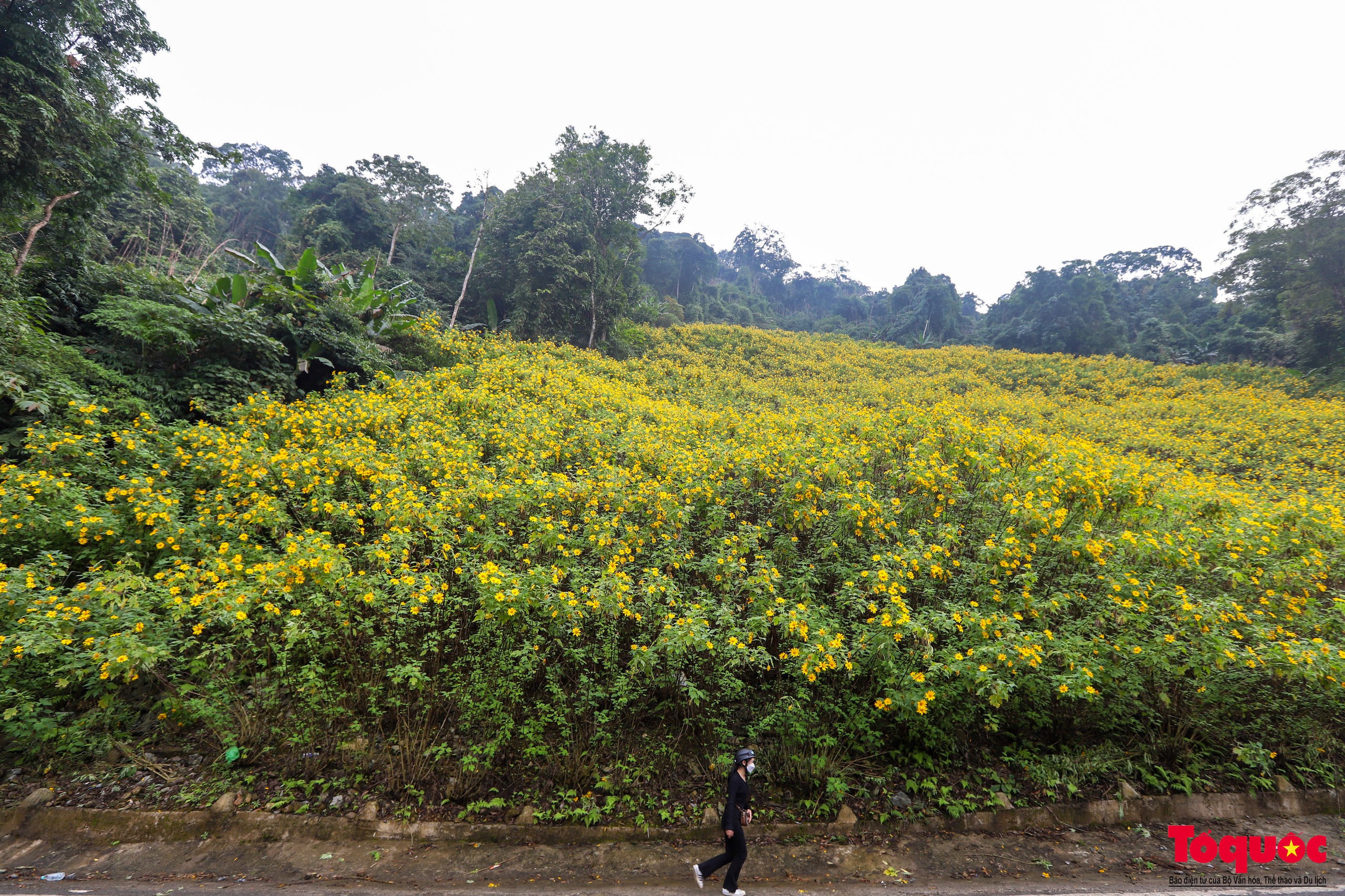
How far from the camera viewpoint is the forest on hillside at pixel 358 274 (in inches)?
267

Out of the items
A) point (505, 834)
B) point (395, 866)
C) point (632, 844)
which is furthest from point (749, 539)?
point (395, 866)

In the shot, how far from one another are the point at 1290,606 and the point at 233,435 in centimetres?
1068

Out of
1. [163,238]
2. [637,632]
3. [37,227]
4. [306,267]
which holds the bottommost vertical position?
[637,632]

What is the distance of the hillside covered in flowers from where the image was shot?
366 centimetres

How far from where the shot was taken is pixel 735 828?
3383 mm

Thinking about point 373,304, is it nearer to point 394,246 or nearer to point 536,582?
point 536,582

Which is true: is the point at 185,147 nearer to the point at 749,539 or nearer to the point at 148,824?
the point at 148,824

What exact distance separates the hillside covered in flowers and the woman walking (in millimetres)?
532

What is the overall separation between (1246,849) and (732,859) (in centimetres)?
412

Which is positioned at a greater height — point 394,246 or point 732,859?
point 394,246

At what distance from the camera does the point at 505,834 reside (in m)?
3.70

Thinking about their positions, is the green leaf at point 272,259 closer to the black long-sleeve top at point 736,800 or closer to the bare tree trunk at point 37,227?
the bare tree trunk at point 37,227

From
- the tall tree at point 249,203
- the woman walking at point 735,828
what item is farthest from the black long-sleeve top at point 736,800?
the tall tree at point 249,203

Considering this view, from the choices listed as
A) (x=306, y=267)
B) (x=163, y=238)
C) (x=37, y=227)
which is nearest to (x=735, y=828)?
(x=37, y=227)
